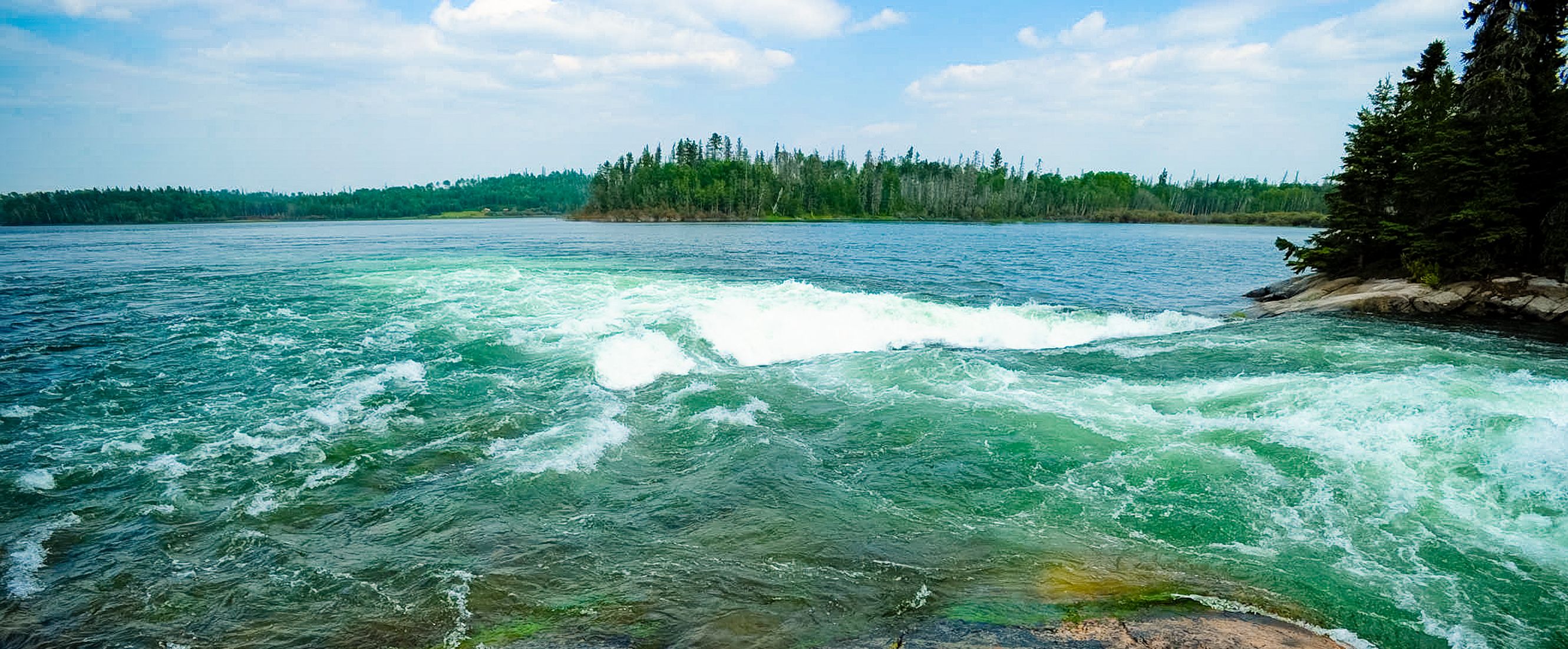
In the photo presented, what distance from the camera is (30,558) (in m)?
7.60

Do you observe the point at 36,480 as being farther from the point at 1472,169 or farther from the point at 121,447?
the point at 1472,169

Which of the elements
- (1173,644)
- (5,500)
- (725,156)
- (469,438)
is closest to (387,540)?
(469,438)

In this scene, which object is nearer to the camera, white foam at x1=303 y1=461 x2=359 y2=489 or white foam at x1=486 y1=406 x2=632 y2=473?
white foam at x1=303 y1=461 x2=359 y2=489

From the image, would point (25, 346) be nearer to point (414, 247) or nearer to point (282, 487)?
point (282, 487)

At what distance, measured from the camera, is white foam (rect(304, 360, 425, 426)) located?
40.1 feet

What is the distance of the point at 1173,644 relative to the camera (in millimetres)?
5688

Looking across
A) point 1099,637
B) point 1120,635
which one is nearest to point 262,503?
point 1099,637

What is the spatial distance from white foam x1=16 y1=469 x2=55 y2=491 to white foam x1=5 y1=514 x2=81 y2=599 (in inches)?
53.5

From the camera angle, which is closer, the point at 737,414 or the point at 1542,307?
the point at 737,414

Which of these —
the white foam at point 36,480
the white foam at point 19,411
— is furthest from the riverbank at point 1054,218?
the white foam at point 36,480

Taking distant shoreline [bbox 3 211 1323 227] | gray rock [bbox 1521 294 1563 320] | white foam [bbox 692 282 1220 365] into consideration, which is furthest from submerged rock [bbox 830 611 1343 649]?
distant shoreline [bbox 3 211 1323 227]

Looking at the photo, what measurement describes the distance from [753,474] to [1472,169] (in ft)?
87.2

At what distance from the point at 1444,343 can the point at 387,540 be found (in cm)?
2216

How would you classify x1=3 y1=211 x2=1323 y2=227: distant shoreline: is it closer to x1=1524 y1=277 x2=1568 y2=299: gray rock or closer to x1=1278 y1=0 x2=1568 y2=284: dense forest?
x1=1278 y1=0 x2=1568 y2=284: dense forest
